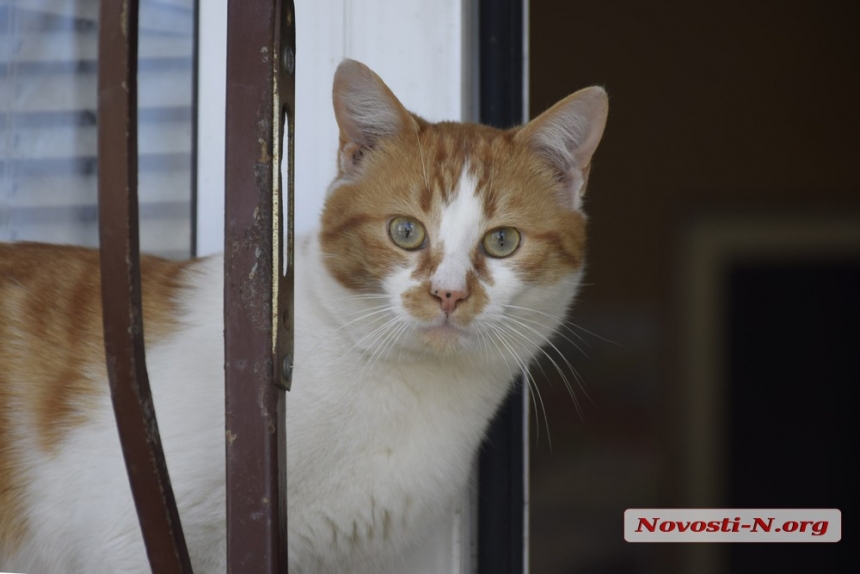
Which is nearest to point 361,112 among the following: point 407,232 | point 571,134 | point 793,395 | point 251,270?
point 407,232

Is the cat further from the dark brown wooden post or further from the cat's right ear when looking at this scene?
the dark brown wooden post

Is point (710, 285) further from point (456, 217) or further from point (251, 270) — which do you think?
point (251, 270)

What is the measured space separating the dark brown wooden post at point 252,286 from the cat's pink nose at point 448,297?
1.21ft

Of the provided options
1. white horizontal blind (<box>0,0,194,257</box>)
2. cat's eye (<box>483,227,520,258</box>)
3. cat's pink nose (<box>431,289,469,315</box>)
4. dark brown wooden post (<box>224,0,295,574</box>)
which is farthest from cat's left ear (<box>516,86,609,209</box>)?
white horizontal blind (<box>0,0,194,257</box>)

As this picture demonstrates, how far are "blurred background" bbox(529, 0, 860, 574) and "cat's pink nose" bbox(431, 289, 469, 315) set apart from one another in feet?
2.45

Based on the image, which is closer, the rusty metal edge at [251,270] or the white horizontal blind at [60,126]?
the rusty metal edge at [251,270]

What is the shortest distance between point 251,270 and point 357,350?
0.52m

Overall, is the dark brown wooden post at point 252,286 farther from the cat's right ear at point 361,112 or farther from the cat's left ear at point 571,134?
the cat's left ear at point 571,134

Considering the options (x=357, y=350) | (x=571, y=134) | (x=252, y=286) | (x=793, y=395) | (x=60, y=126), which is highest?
(x=60, y=126)

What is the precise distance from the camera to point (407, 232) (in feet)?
4.32

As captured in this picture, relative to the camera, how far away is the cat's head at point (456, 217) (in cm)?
125

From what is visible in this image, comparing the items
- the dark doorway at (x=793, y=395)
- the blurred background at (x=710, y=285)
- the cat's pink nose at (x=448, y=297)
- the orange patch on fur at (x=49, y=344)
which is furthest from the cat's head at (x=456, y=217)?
the dark doorway at (x=793, y=395)

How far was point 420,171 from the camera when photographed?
1374mm

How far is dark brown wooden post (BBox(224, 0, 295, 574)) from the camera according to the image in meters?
0.86
